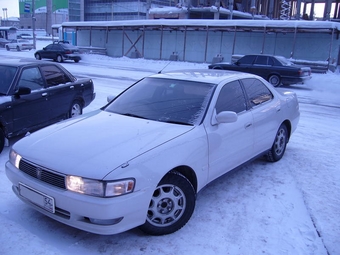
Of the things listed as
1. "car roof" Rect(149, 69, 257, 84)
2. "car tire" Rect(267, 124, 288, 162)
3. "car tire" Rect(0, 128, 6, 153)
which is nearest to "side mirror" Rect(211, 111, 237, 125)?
"car roof" Rect(149, 69, 257, 84)

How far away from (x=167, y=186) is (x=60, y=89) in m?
4.23

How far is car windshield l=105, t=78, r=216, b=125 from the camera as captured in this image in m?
3.90

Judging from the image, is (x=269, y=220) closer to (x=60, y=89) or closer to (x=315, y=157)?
(x=315, y=157)

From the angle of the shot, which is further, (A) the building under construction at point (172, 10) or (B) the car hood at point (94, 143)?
(A) the building under construction at point (172, 10)

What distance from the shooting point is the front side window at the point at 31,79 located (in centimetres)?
589

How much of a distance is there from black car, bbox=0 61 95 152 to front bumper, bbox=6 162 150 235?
9.16ft

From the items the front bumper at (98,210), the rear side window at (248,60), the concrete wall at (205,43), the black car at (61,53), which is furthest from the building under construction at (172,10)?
the front bumper at (98,210)

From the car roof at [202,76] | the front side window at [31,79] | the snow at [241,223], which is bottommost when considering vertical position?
the snow at [241,223]

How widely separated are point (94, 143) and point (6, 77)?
343 centimetres

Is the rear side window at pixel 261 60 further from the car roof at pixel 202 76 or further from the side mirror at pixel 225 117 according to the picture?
the side mirror at pixel 225 117

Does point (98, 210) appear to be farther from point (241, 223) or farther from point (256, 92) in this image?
point (256, 92)

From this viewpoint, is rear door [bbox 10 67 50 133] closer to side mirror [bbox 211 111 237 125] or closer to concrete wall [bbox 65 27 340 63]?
side mirror [bbox 211 111 237 125]

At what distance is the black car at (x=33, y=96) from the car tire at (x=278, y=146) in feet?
13.3

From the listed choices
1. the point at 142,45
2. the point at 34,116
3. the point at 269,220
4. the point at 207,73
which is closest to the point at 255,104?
the point at 207,73
